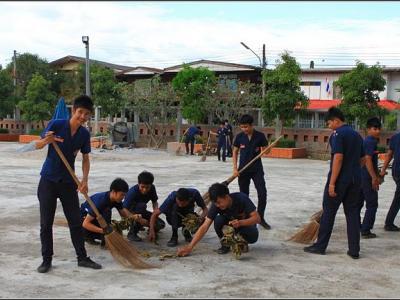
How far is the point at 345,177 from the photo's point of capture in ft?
18.4

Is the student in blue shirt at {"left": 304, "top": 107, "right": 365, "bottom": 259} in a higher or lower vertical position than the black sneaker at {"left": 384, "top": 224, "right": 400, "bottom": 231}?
higher

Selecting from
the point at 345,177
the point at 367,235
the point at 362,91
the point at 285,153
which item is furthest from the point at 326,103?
the point at 345,177

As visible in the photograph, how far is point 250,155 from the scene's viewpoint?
23.5 ft

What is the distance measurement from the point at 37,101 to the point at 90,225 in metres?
23.2

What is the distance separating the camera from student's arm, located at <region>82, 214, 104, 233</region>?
5.50m

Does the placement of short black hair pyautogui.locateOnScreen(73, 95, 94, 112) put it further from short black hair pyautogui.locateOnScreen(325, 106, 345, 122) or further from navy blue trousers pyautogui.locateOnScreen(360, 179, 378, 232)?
navy blue trousers pyautogui.locateOnScreen(360, 179, 378, 232)

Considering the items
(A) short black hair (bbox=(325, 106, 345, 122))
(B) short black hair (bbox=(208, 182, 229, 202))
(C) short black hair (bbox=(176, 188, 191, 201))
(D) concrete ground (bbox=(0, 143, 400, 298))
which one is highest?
(A) short black hair (bbox=(325, 106, 345, 122))

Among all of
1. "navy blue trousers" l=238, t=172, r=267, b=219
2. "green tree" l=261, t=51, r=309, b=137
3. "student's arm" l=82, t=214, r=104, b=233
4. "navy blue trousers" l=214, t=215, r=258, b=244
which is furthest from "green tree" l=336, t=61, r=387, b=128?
"student's arm" l=82, t=214, r=104, b=233

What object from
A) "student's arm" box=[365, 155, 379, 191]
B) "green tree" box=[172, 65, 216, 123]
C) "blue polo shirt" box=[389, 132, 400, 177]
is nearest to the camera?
"student's arm" box=[365, 155, 379, 191]

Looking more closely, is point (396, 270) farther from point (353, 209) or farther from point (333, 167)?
point (333, 167)

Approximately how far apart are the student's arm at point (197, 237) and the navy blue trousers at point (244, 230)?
0.93ft

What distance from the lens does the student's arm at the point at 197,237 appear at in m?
5.42

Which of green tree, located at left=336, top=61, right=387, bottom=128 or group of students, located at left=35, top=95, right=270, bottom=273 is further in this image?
green tree, located at left=336, top=61, right=387, bottom=128

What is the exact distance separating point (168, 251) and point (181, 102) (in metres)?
17.6
